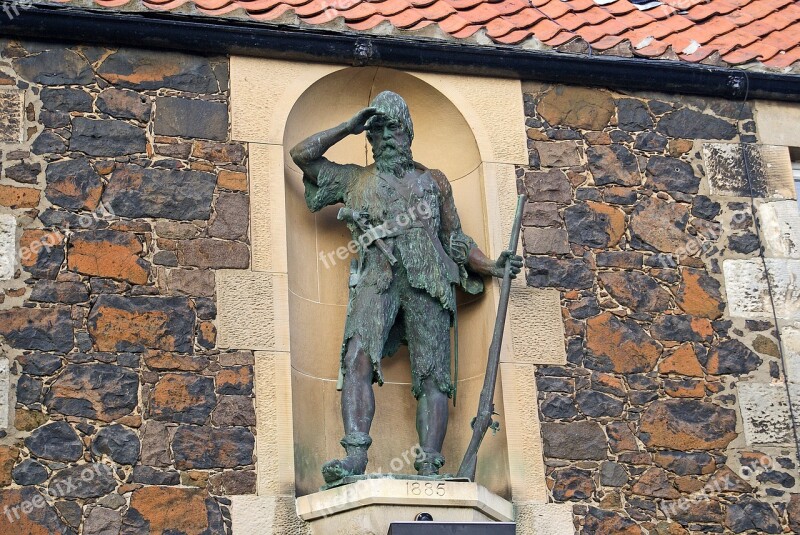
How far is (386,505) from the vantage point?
6.93 meters

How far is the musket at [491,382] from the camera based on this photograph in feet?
24.0

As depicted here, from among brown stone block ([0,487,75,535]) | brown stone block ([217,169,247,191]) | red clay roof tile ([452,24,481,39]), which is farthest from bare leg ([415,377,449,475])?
red clay roof tile ([452,24,481,39])

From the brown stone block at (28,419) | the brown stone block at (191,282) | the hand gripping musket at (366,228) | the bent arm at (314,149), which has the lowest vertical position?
the brown stone block at (28,419)

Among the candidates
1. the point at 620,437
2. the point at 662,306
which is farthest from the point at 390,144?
the point at 620,437

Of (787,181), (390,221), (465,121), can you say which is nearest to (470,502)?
(390,221)

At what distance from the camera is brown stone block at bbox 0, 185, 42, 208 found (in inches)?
294

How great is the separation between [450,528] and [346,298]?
1654 mm

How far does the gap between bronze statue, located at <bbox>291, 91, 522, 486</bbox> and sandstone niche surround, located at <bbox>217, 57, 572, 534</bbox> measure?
0.21 meters

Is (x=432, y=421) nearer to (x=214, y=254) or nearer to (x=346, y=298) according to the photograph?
(x=346, y=298)

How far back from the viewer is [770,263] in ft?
27.2

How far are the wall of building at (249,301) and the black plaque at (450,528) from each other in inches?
24.1

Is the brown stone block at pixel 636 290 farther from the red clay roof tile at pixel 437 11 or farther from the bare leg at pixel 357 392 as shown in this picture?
the red clay roof tile at pixel 437 11

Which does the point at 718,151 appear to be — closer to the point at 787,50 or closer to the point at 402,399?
the point at 787,50

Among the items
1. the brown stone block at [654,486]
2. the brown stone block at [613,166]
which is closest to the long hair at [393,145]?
the brown stone block at [613,166]
